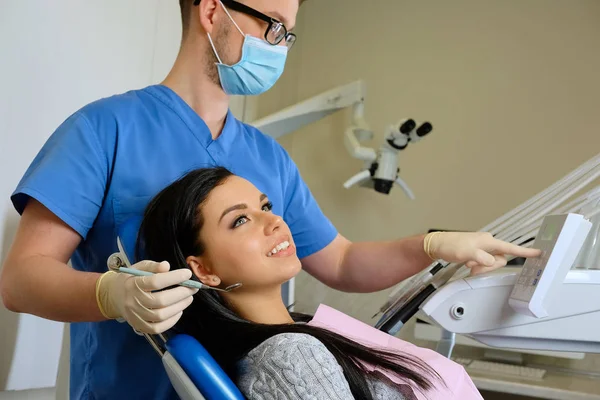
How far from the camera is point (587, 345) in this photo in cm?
100

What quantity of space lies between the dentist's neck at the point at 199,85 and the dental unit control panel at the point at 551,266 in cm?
68

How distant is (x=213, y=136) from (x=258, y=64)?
0.58 feet

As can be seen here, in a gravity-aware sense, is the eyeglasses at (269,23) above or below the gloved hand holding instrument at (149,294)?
above

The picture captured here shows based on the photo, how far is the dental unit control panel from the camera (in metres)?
0.93

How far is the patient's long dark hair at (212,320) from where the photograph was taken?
917 mm

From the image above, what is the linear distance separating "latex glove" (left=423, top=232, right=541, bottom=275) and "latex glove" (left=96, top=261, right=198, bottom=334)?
0.52 metres

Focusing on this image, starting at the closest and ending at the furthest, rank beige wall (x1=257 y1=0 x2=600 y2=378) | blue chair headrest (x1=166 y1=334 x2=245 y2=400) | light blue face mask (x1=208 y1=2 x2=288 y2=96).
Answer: blue chair headrest (x1=166 y1=334 x2=245 y2=400), light blue face mask (x1=208 y1=2 x2=288 y2=96), beige wall (x1=257 y1=0 x2=600 y2=378)

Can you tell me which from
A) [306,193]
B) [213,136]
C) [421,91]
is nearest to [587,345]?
[306,193]

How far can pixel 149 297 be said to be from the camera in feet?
2.42

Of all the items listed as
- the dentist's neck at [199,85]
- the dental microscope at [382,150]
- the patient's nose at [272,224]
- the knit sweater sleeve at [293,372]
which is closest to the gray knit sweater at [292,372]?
the knit sweater sleeve at [293,372]

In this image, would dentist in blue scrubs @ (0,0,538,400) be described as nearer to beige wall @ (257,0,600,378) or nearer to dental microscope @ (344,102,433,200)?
dental microscope @ (344,102,433,200)

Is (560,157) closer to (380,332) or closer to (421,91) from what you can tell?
(421,91)

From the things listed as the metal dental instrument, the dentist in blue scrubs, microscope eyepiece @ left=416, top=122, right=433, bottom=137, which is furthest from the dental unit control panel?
microscope eyepiece @ left=416, top=122, right=433, bottom=137

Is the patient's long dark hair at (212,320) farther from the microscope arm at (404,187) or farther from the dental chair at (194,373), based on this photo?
the microscope arm at (404,187)
